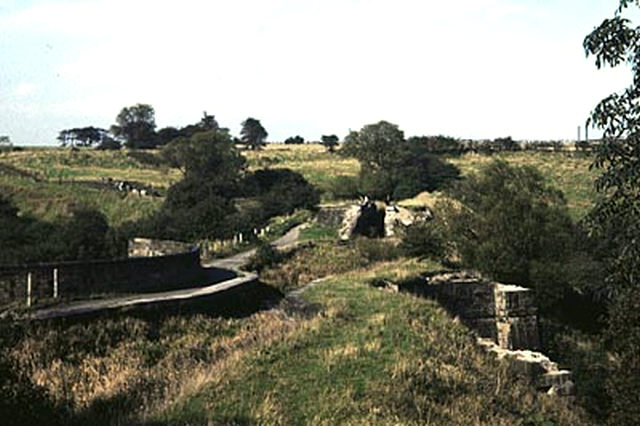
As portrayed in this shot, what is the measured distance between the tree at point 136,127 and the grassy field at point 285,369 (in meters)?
83.8

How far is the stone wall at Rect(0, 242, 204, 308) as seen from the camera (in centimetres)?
1402

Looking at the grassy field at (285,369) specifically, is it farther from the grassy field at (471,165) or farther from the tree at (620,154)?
the grassy field at (471,165)

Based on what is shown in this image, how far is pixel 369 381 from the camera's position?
32.7 feet

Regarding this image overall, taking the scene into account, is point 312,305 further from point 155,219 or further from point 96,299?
point 155,219

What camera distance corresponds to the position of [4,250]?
26.0 meters

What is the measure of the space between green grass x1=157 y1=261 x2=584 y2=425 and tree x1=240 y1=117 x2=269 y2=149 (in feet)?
311

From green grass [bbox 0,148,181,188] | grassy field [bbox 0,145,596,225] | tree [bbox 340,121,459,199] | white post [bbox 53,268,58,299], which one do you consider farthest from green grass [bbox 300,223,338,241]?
green grass [bbox 0,148,181,188]

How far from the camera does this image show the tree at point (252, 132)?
109m

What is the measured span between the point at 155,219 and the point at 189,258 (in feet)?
58.1

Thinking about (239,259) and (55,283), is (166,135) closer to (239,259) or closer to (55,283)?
(239,259)


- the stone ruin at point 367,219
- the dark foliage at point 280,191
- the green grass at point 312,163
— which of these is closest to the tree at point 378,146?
the green grass at point 312,163

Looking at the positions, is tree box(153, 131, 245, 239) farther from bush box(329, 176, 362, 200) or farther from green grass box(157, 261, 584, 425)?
green grass box(157, 261, 584, 425)

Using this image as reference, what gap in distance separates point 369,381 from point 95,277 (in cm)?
774

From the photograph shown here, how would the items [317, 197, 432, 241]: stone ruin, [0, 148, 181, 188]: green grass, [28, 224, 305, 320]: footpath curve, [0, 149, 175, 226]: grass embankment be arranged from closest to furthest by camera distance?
[28, 224, 305, 320]: footpath curve
[317, 197, 432, 241]: stone ruin
[0, 149, 175, 226]: grass embankment
[0, 148, 181, 188]: green grass
